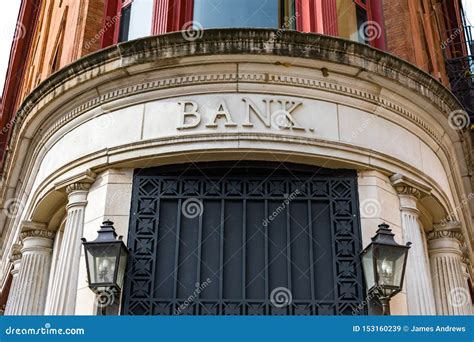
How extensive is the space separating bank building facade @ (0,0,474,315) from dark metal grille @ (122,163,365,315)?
0.07 ft

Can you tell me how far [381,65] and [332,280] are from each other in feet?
11.5

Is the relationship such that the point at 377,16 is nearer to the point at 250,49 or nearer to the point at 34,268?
the point at 250,49

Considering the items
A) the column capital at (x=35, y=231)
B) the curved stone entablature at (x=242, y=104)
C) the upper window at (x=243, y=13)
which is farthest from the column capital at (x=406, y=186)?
the column capital at (x=35, y=231)

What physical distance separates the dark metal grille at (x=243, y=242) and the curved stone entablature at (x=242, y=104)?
349mm

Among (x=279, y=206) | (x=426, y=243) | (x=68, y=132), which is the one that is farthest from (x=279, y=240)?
(x=68, y=132)

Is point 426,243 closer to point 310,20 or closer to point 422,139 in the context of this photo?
point 422,139

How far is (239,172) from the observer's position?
10.4m

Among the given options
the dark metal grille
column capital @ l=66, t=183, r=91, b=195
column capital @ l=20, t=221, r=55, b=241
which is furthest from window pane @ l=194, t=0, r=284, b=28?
column capital @ l=20, t=221, r=55, b=241

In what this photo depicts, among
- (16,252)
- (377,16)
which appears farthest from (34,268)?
(377,16)

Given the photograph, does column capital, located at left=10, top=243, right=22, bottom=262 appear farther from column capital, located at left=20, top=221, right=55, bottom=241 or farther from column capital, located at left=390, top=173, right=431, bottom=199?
column capital, located at left=390, top=173, right=431, bottom=199

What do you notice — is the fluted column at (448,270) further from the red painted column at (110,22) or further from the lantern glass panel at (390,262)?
the red painted column at (110,22)

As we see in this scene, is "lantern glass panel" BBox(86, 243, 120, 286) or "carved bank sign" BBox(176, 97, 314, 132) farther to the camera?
"carved bank sign" BBox(176, 97, 314, 132)

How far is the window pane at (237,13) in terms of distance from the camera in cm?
1206

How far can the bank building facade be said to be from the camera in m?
9.63
